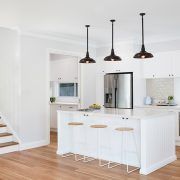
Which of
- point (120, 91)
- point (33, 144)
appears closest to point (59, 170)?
point (33, 144)

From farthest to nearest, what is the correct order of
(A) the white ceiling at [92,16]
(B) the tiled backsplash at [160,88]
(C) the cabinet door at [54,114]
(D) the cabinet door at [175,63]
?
(C) the cabinet door at [54,114] → (B) the tiled backsplash at [160,88] → (D) the cabinet door at [175,63] → (A) the white ceiling at [92,16]

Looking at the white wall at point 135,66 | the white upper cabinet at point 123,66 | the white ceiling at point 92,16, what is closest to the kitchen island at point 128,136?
the white ceiling at point 92,16

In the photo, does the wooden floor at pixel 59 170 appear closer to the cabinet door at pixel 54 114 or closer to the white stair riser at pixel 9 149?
the white stair riser at pixel 9 149

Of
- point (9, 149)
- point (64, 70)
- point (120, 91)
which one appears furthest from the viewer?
point (64, 70)

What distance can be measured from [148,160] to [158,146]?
1.35 ft

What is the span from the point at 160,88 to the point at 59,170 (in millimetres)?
3978

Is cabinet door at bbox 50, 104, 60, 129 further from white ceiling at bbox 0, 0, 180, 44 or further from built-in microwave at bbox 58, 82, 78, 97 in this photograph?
white ceiling at bbox 0, 0, 180, 44

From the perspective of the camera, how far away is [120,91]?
728cm

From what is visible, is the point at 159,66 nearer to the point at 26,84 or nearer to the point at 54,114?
the point at 26,84

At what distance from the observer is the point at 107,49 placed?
7.86m

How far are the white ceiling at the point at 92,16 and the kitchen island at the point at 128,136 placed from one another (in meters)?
1.81

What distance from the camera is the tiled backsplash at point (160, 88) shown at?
23.4 ft

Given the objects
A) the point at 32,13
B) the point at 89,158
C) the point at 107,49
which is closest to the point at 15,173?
the point at 89,158

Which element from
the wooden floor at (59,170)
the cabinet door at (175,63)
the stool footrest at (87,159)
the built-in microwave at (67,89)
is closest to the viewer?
the wooden floor at (59,170)
